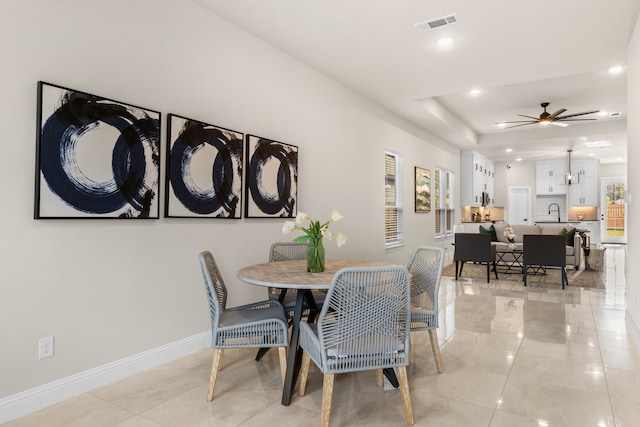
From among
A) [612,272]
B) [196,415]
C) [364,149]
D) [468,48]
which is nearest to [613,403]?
[196,415]

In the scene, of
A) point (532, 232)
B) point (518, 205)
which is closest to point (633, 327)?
point (532, 232)

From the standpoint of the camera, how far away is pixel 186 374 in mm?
2785

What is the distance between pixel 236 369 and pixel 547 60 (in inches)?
174

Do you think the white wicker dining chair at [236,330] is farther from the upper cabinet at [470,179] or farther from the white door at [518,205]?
the white door at [518,205]

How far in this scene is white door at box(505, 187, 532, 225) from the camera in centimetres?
1259

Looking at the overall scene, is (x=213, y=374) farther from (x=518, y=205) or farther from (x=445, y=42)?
(x=518, y=205)

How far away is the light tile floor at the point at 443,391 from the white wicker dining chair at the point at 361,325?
1.13ft

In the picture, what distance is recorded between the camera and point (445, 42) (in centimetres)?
389

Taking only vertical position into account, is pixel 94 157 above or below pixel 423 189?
below

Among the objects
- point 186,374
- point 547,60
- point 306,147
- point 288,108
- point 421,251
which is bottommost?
point 186,374

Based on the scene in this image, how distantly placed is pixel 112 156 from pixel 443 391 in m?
2.61

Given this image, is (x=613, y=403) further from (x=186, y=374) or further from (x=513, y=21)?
(x=513, y=21)

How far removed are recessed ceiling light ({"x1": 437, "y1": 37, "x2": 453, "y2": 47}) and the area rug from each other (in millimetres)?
4298

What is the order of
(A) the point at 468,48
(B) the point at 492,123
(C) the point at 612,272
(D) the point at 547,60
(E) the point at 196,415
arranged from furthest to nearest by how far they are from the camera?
(B) the point at 492,123
(C) the point at 612,272
(D) the point at 547,60
(A) the point at 468,48
(E) the point at 196,415
